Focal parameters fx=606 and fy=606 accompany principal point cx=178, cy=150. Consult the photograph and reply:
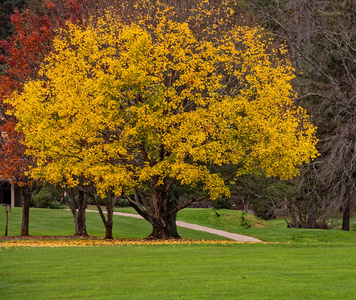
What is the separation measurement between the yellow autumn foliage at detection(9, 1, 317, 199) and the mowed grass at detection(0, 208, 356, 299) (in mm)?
3967

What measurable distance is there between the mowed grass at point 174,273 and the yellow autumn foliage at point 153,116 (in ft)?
13.0

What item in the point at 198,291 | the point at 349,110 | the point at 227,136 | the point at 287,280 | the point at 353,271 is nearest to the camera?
the point at 198,291

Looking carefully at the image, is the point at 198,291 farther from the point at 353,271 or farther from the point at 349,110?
the point at 349,110

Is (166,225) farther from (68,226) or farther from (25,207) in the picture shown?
(68,226)

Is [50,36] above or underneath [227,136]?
above

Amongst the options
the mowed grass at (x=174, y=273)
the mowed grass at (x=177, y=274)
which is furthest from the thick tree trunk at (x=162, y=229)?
the mowed grass at (x=177, y=274)

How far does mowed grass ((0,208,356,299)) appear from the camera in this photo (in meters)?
11.0

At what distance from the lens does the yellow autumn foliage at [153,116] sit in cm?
2236

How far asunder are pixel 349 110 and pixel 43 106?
557 inches

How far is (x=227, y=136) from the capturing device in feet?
74.0

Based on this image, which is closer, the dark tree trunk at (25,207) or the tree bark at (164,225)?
the tree bark at (164,225)

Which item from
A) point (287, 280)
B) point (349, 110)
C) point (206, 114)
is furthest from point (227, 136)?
point (287, 280)

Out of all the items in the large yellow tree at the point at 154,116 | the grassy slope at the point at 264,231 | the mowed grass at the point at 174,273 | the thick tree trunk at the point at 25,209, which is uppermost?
the large yellow tree at the point at 154,116

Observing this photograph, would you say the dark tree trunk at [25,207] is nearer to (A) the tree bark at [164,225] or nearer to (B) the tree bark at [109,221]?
(B) the tree bark at [109,221]
